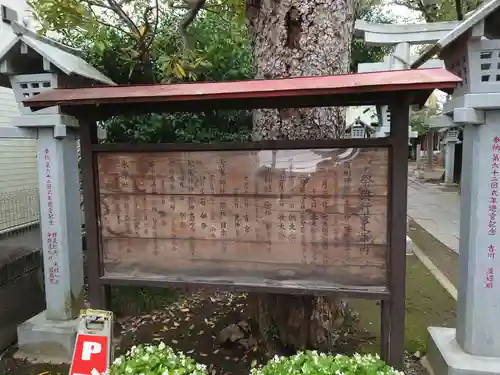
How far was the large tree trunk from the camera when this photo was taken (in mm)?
4246

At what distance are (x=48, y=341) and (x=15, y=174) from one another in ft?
15.3

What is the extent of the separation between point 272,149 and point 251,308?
8.25 ft

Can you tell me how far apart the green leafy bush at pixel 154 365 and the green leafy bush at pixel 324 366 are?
495 mm

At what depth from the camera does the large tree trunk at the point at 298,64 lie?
167 inches

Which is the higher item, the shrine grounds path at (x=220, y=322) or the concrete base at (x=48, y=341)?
the concrete base at (x=48, y=341)

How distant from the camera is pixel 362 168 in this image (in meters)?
3.21

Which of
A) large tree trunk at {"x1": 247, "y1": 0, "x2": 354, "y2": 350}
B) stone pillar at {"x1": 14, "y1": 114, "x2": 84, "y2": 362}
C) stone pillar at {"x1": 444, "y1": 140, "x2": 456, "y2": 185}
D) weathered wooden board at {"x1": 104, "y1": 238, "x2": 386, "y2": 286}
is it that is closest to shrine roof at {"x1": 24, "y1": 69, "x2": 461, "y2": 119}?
large tree trunk at {"x1": 247, "y1": 0, "x2": 354, "y2": 350}

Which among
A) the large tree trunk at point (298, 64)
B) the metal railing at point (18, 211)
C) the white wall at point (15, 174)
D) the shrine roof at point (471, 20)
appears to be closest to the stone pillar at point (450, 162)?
the large tree trunk at point (298, 64)

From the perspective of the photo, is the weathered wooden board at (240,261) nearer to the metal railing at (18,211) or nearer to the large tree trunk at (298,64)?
the large tree trunk at (298,64)

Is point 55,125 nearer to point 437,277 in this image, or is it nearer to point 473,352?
point 473,352

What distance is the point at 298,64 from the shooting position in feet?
14.1

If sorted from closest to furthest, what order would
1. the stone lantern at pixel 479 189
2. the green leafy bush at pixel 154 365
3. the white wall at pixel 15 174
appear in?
the green leafy bush at pixel 154 365, the stone lantern at pixel 479 189, the white wall at pixel 15 174

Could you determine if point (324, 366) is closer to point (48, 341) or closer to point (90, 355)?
point (90, 355)

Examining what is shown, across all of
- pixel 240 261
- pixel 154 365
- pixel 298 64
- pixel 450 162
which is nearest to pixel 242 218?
pixel 240 261
